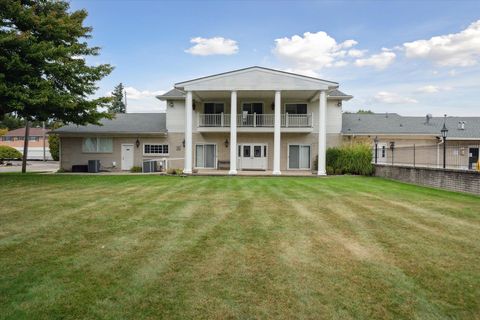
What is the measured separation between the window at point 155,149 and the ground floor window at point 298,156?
30.3ft

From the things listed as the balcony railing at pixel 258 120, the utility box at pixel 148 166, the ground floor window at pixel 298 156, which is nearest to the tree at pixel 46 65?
the utility box at pixel 148 166

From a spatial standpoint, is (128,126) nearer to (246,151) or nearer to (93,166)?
(93,166)

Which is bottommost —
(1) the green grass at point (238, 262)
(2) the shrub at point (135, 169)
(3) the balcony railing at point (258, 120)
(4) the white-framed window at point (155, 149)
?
(1) the green grass at point (238, 262)

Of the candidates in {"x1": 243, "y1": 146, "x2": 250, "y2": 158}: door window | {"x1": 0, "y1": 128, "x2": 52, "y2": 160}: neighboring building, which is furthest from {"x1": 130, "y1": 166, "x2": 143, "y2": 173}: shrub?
{"x1": 0, "y1": 128, "x2": 52, "y2": 160}: neighboring building

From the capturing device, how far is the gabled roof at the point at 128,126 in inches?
900

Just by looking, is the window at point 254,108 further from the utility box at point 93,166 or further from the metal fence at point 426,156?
the utility box at point 93,166

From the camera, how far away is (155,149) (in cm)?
2322

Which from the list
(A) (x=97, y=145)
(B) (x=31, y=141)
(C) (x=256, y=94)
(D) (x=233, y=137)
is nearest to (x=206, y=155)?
(D) (x=233, y=137)

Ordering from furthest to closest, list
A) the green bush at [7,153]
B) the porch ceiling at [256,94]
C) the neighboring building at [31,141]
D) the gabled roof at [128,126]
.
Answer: the neighboring building at [31,141], the green bush at [7,153], the gabled roof at [128,126], the porch ceiling at [256,94]

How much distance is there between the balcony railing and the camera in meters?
22.0

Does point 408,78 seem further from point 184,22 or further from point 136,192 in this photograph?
point 136,192

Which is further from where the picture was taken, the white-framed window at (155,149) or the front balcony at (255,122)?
the white-framed window at (155,149)

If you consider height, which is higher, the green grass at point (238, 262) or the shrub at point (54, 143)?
the shrub at point (54, 143)

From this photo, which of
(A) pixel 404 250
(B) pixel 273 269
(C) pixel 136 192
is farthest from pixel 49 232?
(A) pixel 404 250
